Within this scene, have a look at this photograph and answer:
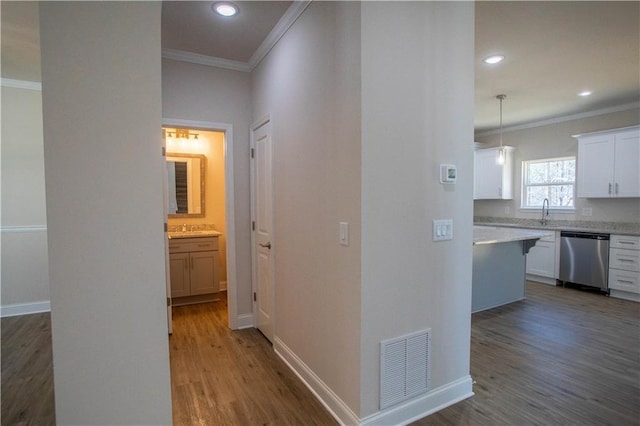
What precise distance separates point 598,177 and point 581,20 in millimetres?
3388

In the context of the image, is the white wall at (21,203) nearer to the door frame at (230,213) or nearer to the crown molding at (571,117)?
the door frame at (230,213)

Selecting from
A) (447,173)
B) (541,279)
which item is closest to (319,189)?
(447,173)

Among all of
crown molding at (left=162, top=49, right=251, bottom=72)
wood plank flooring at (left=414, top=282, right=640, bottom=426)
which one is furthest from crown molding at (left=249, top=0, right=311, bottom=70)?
wood plank flooring at (left=414, top=282, right=640, bottom=426)

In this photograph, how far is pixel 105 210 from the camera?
120 cm

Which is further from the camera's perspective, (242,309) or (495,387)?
(242,309)

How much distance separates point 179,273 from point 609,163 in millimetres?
6441

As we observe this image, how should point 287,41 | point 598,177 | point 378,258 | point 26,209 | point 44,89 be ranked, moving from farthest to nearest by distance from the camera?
1. point 598,177
2. point 287,41
3. point 26,209
4. point 378,258
5. point 44,89

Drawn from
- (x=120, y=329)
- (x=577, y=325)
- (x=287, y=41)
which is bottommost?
(x=577, y=325)

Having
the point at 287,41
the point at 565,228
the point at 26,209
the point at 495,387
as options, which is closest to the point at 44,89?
the point at 26,209

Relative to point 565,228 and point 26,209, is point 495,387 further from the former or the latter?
point 565,228

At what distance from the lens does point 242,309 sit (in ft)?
11.6

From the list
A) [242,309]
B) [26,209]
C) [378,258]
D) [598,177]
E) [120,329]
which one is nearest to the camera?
[120,329]

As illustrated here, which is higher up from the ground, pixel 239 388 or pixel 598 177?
pixel 598 177

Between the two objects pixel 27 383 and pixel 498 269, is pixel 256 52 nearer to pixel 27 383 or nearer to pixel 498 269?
pixel 27 383
